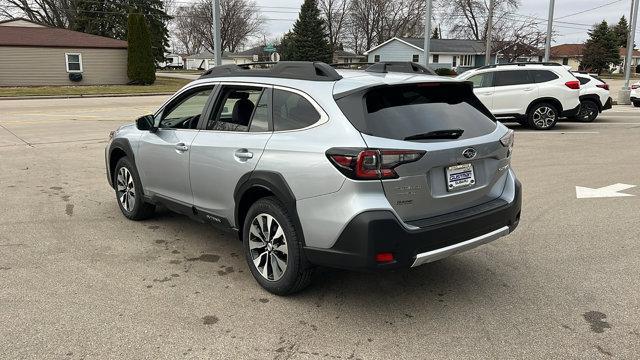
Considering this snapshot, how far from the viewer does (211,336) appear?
3465 millimetres

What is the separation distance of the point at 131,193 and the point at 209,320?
274 centimetres

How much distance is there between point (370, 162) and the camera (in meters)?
3.36

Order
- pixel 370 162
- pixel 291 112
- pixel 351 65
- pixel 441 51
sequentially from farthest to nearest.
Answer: pixel 441 51 < pixel 351 65 < pixel 291 112 < pixel 370 162

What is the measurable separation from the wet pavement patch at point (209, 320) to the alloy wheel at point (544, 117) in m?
12.9

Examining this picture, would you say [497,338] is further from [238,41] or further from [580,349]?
[238,41]

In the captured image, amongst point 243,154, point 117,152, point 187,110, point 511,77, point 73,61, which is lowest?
point 117,152

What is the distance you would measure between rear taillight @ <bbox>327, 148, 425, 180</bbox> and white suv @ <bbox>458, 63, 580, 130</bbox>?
11.7 metres

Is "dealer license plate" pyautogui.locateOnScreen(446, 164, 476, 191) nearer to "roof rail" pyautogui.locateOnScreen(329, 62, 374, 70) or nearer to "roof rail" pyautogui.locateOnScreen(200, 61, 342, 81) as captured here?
"roof rail" pyautogui.locateOnScreen(200, 61, 342, 81)

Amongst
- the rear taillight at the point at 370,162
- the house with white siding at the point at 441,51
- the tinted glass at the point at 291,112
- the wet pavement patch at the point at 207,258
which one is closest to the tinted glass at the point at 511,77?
the wet pavement patch at the point at 207,258

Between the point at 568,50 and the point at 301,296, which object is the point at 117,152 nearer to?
the point at 301,296

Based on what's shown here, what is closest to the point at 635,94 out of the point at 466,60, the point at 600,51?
the point at 466,60

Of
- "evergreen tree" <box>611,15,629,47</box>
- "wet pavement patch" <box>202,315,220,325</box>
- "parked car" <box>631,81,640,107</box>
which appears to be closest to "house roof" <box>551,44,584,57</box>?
"evergreen tree" <box>611,15,629,47</box>

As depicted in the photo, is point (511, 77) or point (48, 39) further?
point (48, 39)

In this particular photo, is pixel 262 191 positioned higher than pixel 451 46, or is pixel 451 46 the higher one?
pixel 451 46
